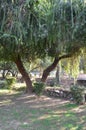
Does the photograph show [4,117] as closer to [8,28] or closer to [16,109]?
[16,109]

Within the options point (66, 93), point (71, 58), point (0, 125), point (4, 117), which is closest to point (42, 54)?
point (71, 58)

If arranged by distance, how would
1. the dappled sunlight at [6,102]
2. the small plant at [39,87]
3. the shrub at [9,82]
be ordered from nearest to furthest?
the dappled sunlight at [6,102], the small plant at [39,87], the shrub at [9,82]

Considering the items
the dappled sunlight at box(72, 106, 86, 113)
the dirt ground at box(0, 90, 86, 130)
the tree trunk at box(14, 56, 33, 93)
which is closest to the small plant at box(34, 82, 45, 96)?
the tree trunk at box(14, 56, 33, 93)

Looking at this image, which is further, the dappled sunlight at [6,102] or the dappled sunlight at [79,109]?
the dappled sunlight at [6,102]

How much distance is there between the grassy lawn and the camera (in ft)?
21.0

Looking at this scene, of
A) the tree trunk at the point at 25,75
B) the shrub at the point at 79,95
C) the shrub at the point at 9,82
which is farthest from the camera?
the shrub at the point at 9,82

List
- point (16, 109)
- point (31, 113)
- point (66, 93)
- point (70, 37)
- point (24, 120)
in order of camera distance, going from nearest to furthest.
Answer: point (70, 37), point (24, 120), point (31, 113), point (16, 109), point (66, 93)

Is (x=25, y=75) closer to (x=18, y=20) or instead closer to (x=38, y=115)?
(x=38, y=115)

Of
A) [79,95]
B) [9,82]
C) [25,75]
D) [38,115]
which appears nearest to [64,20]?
[38,115]

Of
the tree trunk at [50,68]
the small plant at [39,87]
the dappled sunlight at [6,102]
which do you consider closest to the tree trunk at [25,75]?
the small plant at [39,87]

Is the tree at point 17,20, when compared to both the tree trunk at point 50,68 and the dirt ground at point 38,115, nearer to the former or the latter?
the dirt ground at point 38,115

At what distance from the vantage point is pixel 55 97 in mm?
12047

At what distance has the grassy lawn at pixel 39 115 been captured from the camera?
6387 mm

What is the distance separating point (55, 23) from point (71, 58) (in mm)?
5517
